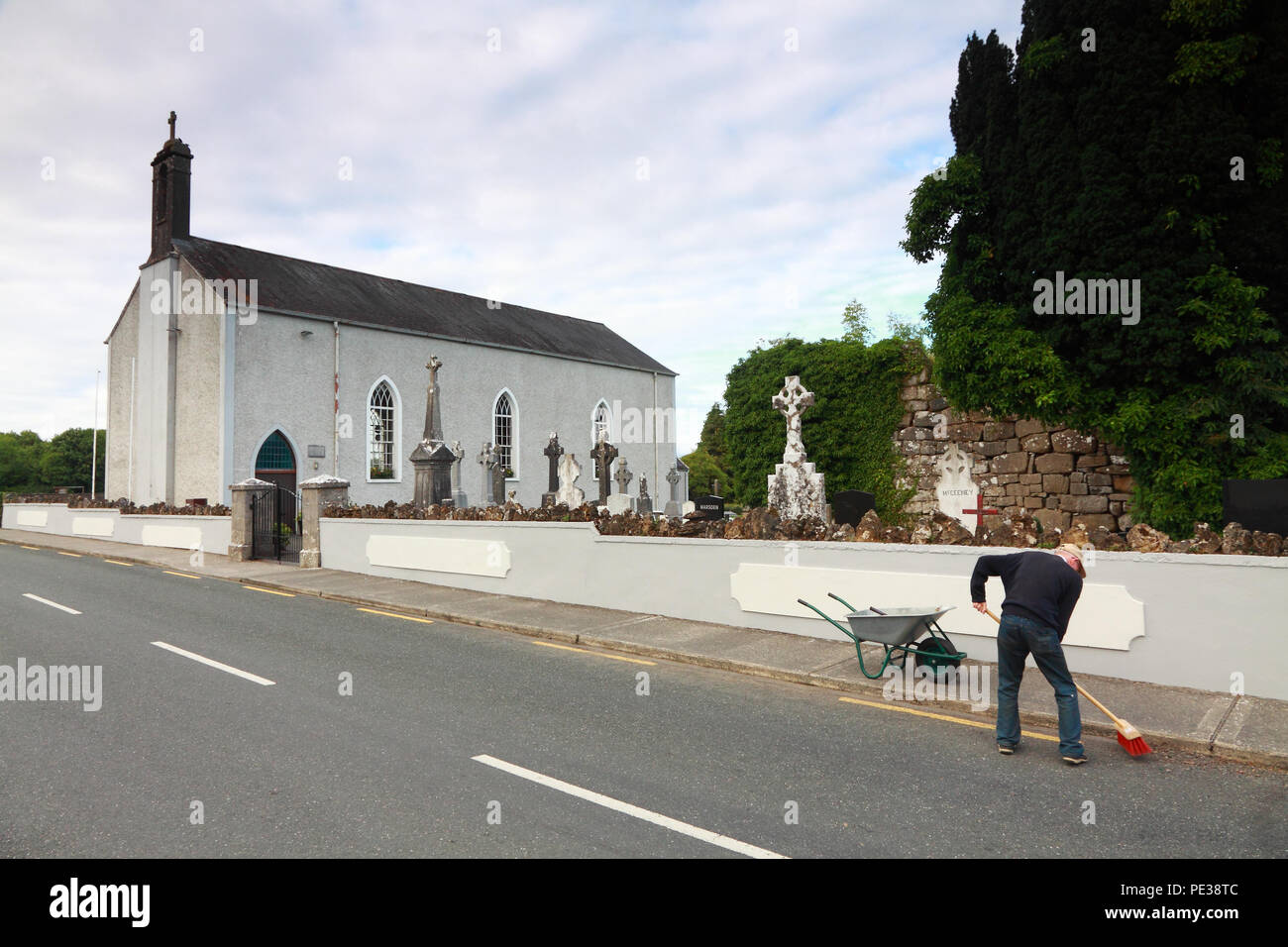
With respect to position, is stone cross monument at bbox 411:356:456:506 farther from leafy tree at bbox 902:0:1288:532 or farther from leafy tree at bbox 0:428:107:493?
leafy tree at bbox 0:428:107:493

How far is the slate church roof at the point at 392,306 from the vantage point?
1169 inches

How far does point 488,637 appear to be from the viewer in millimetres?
9797

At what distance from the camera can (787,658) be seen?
809 cm

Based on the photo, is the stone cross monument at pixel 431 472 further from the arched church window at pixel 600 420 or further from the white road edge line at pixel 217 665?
the arched church window at pixel 600 420

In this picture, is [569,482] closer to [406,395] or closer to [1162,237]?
[406,395]

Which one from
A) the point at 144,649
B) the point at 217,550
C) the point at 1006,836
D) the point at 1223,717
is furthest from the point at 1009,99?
the point at 217,550

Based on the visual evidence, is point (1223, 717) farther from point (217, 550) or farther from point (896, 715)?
point (217, 550)

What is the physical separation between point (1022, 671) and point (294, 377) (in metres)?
28.6

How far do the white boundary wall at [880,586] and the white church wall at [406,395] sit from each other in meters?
16.5

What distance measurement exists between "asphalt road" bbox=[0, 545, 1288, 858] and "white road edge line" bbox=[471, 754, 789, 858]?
3cm

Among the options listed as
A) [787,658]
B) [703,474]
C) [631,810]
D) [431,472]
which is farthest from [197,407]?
[703,474]

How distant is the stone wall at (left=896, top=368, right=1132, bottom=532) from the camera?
579 inches
